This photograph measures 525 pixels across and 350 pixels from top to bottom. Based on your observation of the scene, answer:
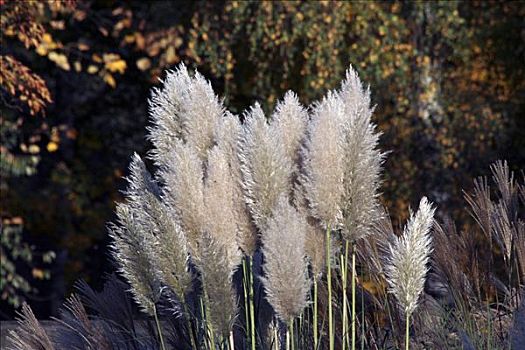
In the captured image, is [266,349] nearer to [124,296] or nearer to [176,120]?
[124,296]

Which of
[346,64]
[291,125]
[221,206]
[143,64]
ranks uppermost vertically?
[143,64]

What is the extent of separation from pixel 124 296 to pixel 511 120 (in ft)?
25.2

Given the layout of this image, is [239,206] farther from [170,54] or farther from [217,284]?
[170,54]

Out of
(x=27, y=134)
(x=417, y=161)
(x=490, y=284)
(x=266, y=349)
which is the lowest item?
(x=266, y=349)

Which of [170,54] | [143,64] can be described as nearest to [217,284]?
[170,54]

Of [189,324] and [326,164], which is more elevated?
[326,164]

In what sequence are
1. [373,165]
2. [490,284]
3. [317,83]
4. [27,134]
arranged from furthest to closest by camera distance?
[27,134] → [317,83] → [490,284] → [373,165]

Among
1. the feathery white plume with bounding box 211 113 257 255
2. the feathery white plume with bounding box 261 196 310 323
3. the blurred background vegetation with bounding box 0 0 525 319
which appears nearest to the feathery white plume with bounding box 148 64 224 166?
the feathery white plume with bounding box 211 113 257 255

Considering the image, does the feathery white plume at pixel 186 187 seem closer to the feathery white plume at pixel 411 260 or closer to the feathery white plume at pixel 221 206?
the feathery white plume at pixel 221 206

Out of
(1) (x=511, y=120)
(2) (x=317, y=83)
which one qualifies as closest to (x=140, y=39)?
(2) (x=317, y=83)

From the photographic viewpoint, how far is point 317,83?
31.7 feet

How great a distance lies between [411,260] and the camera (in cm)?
276

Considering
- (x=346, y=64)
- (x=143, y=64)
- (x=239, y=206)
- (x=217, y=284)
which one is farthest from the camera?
(x=143, y=64)

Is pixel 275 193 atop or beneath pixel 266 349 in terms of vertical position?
atop
